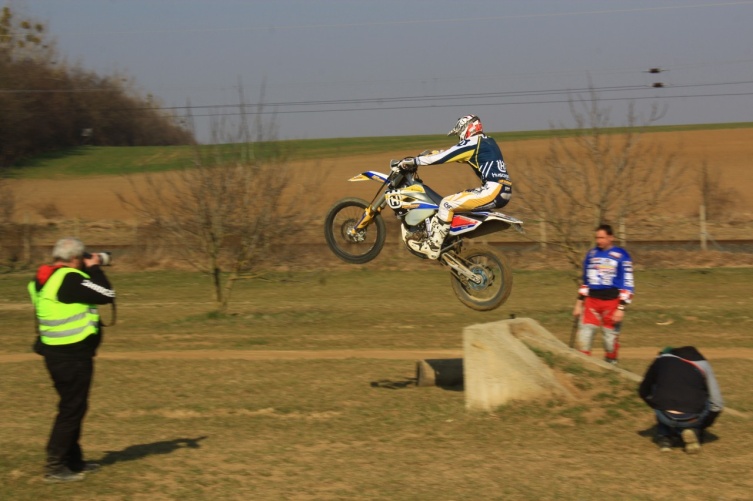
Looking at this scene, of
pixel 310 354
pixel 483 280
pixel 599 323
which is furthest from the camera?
pixel 310 354

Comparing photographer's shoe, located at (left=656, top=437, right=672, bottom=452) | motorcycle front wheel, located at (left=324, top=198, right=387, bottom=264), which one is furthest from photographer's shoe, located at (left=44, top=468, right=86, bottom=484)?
photographer's shoe, located at (left=656, top=437, right=672, bottom=452)

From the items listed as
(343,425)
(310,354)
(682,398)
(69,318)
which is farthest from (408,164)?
(310,354)

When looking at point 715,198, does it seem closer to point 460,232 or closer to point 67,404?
point 460,232

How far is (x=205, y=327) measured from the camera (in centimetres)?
2097

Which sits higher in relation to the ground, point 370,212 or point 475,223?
point 370,212

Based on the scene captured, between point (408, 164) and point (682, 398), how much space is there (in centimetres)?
424

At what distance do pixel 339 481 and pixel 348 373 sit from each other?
5.73m

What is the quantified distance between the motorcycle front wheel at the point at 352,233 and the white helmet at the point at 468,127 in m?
1.63

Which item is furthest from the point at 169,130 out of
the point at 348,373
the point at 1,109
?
the point at 348,373

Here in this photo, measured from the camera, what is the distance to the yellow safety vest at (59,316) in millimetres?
7938

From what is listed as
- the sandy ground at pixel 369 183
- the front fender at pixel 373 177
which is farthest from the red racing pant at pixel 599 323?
the sandy ground at pixel 369 183

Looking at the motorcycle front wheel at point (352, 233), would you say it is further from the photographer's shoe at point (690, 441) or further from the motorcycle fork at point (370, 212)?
the photographer's shoe at point (690, 441)

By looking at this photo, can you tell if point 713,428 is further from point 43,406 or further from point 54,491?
point 43,406

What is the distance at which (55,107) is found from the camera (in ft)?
209
